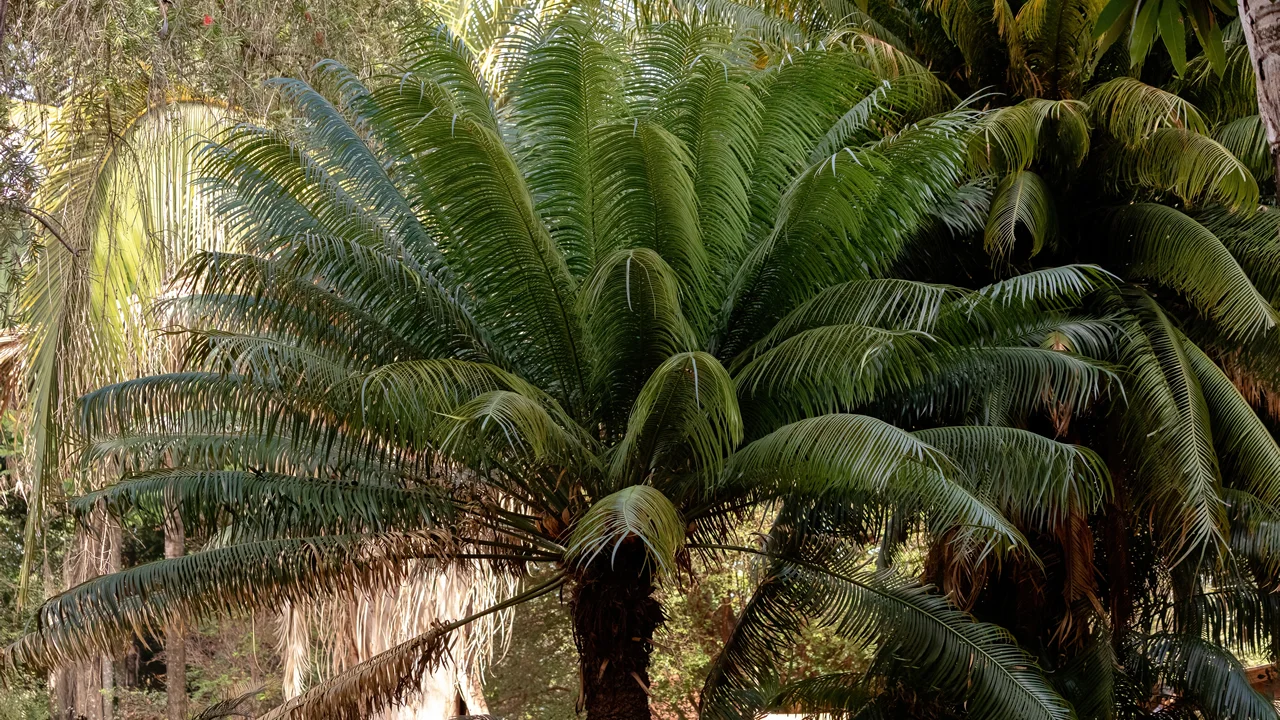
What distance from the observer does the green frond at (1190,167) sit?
823 cm

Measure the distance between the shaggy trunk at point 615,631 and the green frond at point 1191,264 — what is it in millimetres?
4399

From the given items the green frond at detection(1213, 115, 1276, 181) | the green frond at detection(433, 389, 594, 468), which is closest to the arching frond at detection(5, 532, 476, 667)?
the green frond at detection(433, 389, 594, 468)

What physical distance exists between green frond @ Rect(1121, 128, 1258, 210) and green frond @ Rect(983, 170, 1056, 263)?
820mm

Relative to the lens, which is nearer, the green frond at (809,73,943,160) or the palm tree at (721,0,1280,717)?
the green frond at (809,73,943,160)

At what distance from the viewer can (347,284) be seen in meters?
7.00

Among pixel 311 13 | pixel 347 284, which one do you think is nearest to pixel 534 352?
pixel 347 284

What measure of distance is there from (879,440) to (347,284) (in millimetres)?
3063

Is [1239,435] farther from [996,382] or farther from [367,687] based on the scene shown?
[367,687]

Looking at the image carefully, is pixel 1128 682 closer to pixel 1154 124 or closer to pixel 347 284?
pixel 1154 124

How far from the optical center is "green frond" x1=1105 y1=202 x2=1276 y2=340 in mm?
8430

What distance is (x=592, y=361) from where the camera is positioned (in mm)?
7102

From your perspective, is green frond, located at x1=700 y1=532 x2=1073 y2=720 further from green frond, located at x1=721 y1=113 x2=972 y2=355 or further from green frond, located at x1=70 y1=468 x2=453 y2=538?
green frond, located at x1=70 y1=468 x2=453 y2=538

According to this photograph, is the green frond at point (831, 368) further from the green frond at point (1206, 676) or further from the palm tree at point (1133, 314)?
the green frond at point (1206, 676)

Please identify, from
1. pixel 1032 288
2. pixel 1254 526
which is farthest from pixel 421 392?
pixel 1254 526
